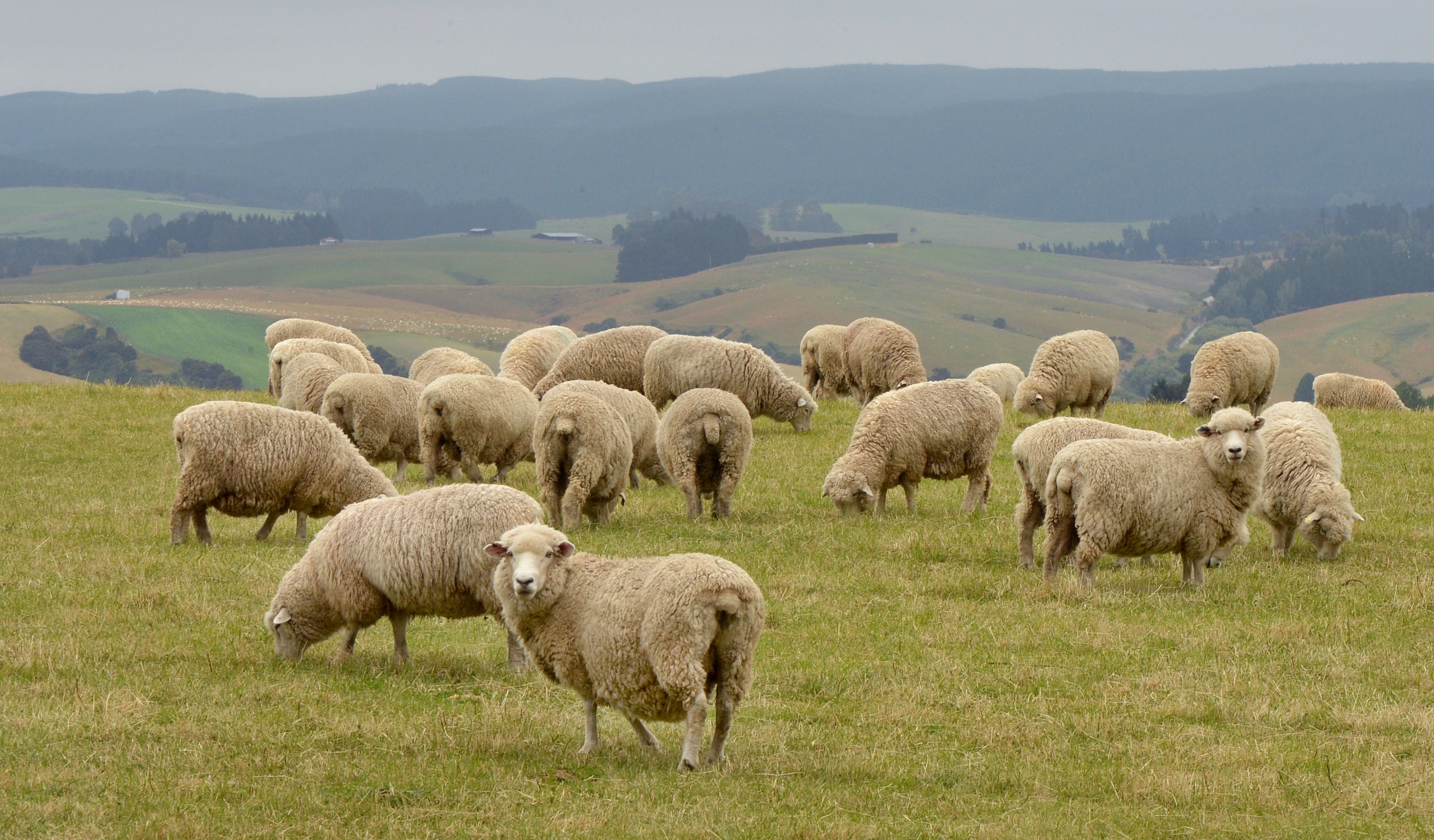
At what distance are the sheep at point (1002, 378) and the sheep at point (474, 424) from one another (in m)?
15.2

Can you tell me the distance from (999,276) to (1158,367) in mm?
78012

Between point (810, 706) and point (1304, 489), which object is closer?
point (810, 706)

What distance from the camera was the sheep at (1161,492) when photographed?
1277 centimetres

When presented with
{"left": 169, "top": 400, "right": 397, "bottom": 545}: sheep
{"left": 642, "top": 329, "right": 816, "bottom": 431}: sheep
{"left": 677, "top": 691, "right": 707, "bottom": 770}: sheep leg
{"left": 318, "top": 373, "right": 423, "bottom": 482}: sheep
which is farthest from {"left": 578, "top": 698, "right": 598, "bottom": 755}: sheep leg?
{"left": 642, "top": 329, "right": 816, "bottom": 431}: sheep

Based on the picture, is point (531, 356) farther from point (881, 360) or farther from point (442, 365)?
point (881, 360)

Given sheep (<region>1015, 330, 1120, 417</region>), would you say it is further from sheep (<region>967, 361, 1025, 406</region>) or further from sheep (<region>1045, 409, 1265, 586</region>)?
sheep (<region>1045, 409, 1265, 586</region>)

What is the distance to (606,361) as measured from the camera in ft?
81.7

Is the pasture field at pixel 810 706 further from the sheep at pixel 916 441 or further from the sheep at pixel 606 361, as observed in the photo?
the sheep at pixel 606 361

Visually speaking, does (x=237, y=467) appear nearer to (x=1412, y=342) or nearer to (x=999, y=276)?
(x=1412, y=342)

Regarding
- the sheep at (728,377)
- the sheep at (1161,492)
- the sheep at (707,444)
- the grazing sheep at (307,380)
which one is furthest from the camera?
the sheep at (728,377)

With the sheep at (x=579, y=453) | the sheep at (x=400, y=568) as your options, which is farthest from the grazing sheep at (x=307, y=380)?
the sheep at (x=400, y=568)

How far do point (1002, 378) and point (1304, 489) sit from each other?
1813 centimetres

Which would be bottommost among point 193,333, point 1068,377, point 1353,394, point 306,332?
point 193,333

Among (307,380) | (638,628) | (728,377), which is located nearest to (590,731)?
(638,628)
